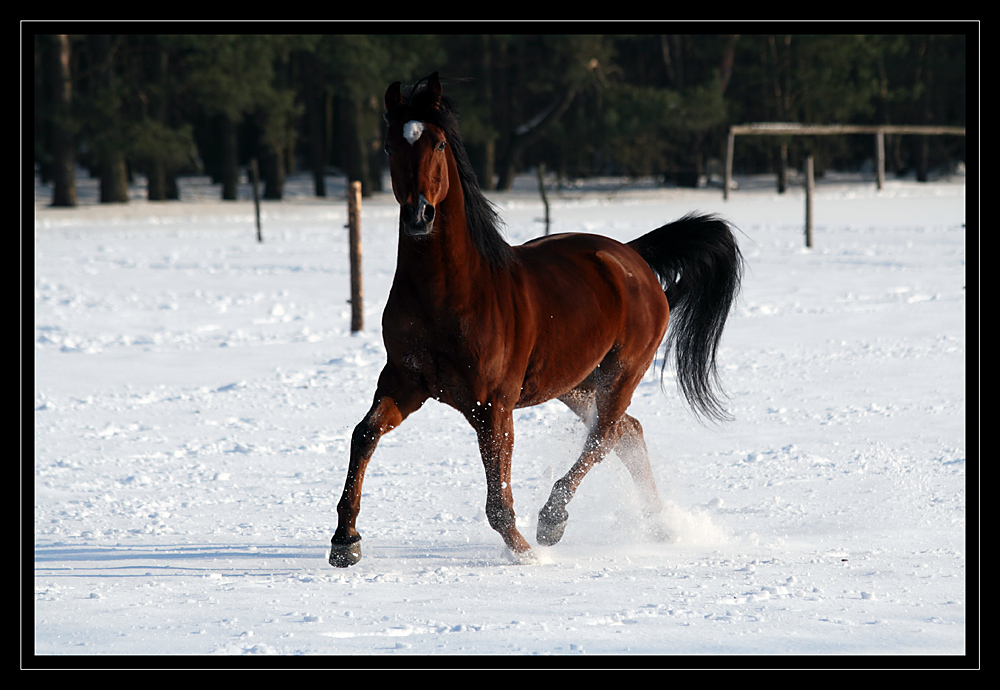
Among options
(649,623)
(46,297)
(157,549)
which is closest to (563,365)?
(649,623)

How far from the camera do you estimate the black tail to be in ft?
19.8

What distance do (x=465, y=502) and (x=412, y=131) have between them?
7.73 feet

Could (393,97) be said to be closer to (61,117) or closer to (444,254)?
(444,254)

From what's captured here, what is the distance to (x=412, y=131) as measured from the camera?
3.77 metres

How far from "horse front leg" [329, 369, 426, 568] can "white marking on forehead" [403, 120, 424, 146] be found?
0.95m

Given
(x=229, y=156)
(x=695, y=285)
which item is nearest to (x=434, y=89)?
(x=695, y=285)

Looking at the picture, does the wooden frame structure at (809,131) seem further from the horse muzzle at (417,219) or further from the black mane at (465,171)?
the horse muzzle at (417,219)

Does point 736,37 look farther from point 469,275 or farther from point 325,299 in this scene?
point 469,275

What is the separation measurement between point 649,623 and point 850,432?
3660 millimetres

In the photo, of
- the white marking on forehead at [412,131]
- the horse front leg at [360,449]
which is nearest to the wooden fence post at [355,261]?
the horse front leg at [360,449]

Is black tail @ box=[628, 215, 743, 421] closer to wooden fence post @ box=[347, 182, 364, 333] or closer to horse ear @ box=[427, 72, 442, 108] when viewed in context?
horse ear @ box=[427, 72, 442, 108]

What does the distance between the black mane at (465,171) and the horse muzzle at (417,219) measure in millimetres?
246

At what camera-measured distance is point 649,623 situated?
3.59m

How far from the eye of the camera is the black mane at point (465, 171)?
3916mm
